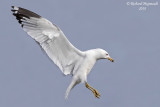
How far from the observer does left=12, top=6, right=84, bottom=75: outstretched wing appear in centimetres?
1741

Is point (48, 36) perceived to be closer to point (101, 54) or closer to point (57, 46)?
point (57, 46)

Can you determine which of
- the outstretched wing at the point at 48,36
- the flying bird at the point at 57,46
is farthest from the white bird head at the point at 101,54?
the outstretched wing at the point at 48,36

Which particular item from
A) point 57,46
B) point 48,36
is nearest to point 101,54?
point 57,46

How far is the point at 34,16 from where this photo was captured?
17.5 metres

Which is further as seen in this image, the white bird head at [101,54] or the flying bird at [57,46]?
the white bird head at [101,54]

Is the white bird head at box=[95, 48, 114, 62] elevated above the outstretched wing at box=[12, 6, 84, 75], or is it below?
below

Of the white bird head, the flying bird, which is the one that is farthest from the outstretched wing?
the white bird head

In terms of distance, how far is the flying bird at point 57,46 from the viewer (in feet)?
57.0

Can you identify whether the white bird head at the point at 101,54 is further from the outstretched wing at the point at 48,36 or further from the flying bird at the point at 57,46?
the outstretched wing at the point at 48,36

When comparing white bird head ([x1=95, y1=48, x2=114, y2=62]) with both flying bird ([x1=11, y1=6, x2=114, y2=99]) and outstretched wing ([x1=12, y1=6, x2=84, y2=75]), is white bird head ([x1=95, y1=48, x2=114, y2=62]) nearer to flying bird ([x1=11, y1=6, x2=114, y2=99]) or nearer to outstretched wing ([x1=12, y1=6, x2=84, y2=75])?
flying bird ([x1=11, y1=6, x2=114, y2=99])

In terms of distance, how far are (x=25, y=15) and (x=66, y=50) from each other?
169 cm

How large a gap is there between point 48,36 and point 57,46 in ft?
1.48

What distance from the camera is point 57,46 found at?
1764 centimetres

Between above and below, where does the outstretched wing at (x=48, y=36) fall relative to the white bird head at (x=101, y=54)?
above
